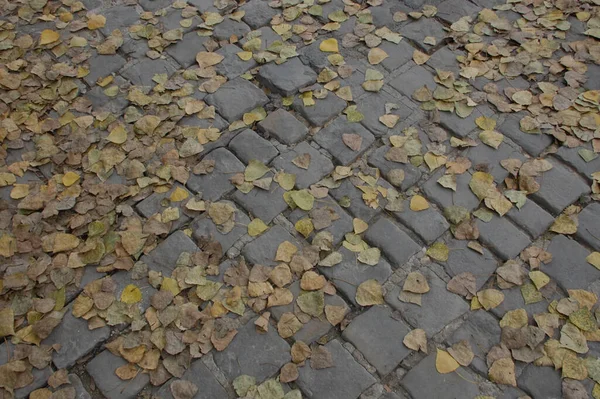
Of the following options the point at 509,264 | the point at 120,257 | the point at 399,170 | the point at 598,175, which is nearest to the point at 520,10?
the point at 598,175

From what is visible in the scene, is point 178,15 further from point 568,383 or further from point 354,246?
point 568,383

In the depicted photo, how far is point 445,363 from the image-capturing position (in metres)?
2.26

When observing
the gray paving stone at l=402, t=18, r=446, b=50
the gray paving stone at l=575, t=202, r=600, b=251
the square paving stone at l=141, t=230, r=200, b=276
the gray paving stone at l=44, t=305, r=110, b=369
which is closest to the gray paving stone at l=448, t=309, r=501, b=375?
the gray paving stone at l=575, t=202, r=600, b=251

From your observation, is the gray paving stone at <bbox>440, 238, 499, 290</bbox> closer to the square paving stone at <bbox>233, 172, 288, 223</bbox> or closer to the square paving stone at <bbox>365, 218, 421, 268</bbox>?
the square paving stone at <bbox>365, 218, 421, 268</bbox>

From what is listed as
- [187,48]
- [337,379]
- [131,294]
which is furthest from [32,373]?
[187,48]

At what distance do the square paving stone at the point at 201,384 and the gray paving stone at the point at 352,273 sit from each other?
2.10 feet

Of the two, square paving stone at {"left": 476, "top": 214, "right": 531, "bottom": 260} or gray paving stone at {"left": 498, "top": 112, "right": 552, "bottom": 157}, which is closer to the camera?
square paving stone at {"left": 476, "top": 214, "right": 531, "bottom": 260}

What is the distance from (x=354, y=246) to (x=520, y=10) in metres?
2.05

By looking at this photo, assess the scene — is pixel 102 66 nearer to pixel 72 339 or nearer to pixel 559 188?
pixel 72 339

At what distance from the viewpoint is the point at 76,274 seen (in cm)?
248

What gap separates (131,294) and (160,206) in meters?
0.46

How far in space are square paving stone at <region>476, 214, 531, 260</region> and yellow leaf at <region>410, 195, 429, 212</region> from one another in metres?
0.25

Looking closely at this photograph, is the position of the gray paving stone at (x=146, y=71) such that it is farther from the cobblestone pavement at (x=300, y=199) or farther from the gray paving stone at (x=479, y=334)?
the gray paving stone at (x=479, y=334)

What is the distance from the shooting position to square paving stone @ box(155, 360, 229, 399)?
7.22 ft
